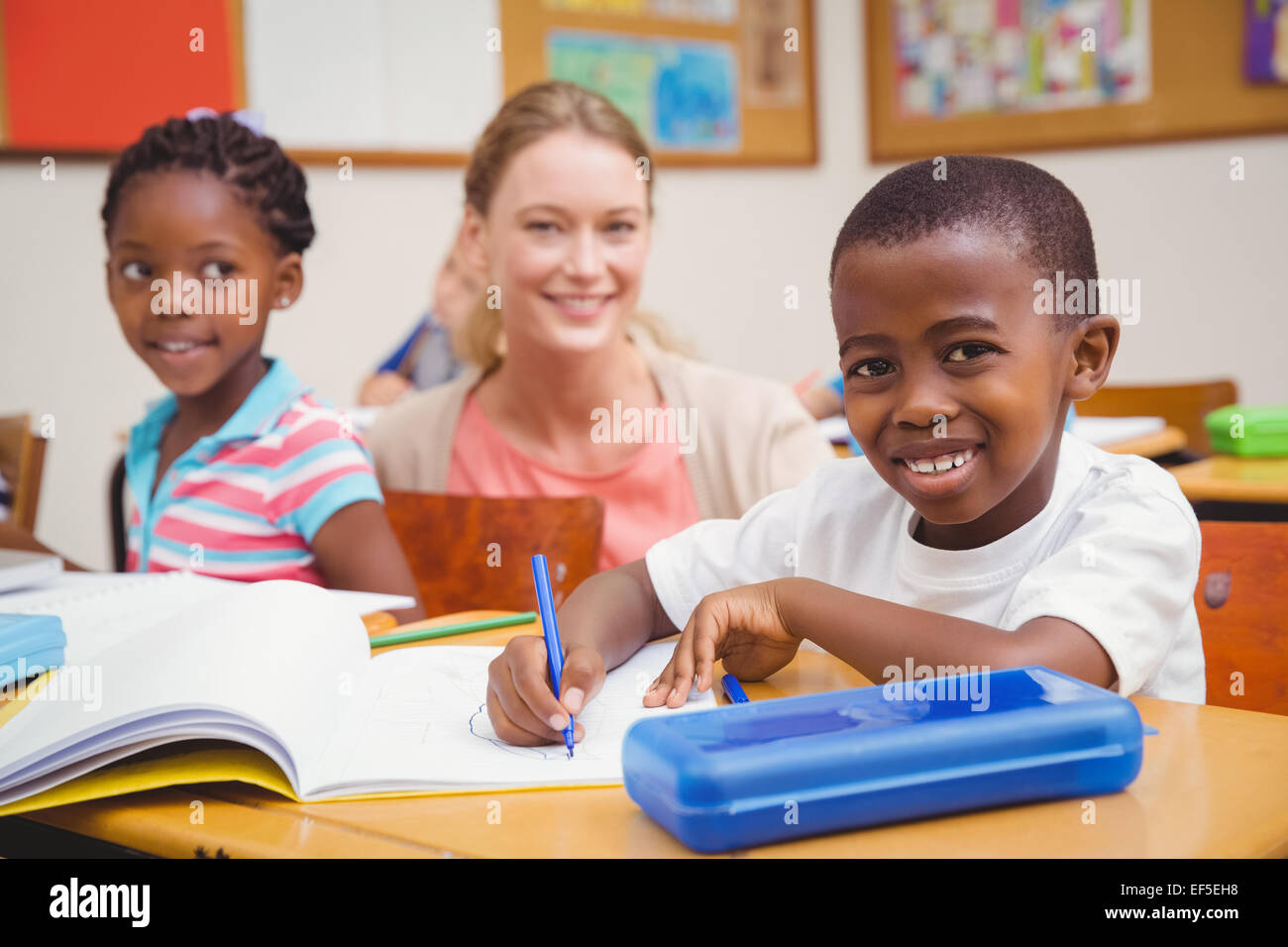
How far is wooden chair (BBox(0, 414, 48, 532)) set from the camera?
91.0 inches

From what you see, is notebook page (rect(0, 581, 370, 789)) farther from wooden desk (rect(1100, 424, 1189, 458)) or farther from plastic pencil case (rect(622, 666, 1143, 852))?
wooden desk (rect(1100, 424, 1189, 458))

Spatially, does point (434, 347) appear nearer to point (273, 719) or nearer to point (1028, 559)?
point (1028, 559)

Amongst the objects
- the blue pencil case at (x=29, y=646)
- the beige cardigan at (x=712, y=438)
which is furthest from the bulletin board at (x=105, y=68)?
the blue pencil case at (x=29, y=646)

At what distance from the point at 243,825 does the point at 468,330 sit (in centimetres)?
172

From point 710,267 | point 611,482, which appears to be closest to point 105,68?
point 710,267

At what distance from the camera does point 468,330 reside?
2.29m

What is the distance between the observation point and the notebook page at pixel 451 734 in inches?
26.1

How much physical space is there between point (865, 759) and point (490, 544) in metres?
1.05

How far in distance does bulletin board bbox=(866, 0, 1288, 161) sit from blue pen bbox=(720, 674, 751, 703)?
11.4 feet

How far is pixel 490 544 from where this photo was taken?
1568mm

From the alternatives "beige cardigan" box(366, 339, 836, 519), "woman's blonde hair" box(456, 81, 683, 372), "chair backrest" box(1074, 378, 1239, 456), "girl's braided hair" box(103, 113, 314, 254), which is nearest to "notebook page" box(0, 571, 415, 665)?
"girl's braided hair" box(103, 113, 314, 254)

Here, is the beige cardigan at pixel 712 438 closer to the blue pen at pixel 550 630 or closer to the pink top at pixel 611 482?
the pink top at pixel 611 482

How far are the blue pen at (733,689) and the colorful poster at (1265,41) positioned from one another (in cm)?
347
